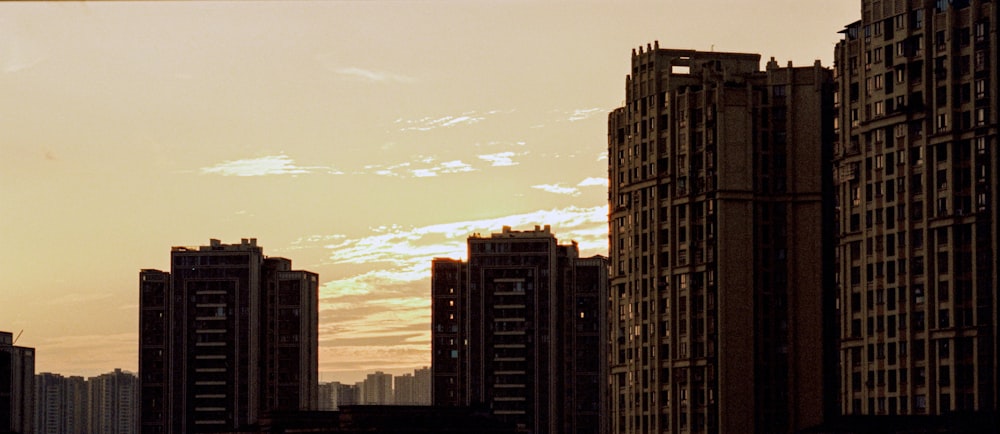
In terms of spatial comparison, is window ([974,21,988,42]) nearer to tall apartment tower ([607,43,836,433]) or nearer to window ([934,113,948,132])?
window ([934,113,948,132])

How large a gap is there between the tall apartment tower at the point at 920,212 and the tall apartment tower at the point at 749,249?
37.7 feet

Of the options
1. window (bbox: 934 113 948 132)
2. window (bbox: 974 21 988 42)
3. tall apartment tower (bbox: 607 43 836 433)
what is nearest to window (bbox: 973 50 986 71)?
window (bbox: 974 21 988 42)

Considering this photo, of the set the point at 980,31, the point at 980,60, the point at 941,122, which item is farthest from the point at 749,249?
the point at 980,31

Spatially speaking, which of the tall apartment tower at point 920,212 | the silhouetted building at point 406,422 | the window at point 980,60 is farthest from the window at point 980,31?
the silhouetted building at point 406,422

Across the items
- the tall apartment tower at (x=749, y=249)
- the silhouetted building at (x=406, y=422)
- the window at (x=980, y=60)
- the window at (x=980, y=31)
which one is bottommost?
the silhouetted building at (x=406, y=422)

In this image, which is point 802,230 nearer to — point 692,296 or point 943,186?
point 692,296

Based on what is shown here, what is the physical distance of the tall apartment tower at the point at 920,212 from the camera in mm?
124375

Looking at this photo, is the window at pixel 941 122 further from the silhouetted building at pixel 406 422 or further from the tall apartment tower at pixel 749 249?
the silhouetted building at pixel 406 422

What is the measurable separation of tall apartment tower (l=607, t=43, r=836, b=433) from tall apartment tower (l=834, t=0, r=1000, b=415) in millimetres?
11502

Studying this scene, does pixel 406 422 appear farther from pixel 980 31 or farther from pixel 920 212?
pixel 980 31

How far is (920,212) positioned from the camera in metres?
129

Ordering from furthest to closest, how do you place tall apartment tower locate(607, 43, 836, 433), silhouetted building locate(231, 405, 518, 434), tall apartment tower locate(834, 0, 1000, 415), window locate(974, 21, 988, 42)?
silhouetted building locate(231, 405, 518, 434) → tall apartment tower locate(607, 43, 836, 433) → window locate(974, 21, 988, 42) → tall apartment tower locate(834, 0, 1000, 415)

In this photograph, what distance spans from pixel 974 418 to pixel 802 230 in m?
39.8

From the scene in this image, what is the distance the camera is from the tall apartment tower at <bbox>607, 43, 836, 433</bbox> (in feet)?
493
